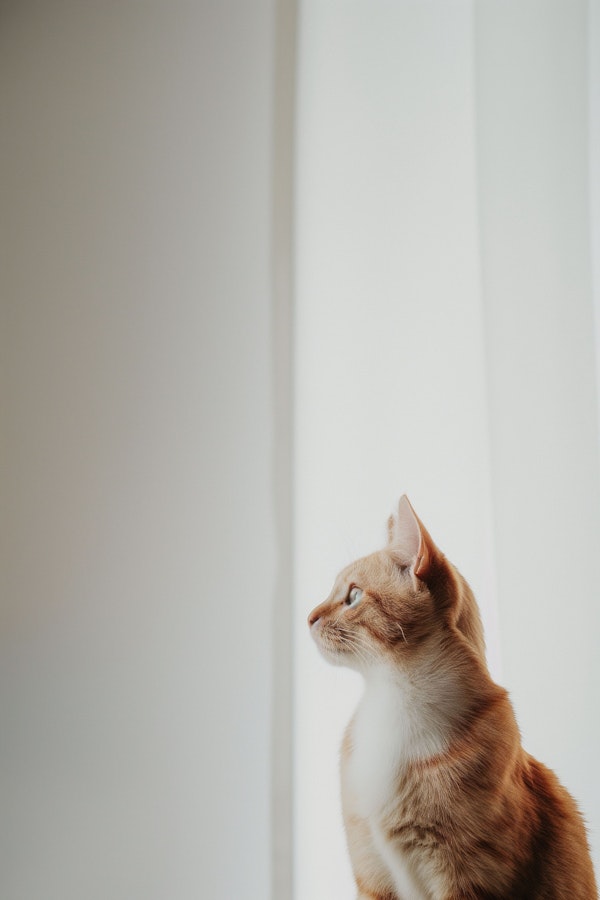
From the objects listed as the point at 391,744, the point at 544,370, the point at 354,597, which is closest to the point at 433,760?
the point at 391,744

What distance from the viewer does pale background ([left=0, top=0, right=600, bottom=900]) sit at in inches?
32.4

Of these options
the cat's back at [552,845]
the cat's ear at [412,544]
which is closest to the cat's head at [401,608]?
the cat's ear at [412,544]

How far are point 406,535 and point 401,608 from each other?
7 centimetres

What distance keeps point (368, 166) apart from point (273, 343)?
250mm

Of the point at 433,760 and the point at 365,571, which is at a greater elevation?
the point at 365,571

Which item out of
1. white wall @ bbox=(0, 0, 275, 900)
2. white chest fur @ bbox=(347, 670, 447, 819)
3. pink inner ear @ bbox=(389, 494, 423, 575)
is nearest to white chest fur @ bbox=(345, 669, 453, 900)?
white chest fur @ bbox=(347, 670, 447, 819)

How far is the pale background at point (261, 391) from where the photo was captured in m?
0.82

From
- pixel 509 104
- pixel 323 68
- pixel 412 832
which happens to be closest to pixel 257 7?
pixel 323 68

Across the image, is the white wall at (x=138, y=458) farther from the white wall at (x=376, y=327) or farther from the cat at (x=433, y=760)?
the cat at (x=433, y=760)

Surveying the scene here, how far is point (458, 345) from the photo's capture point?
87 cm

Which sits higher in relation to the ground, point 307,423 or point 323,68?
point 323,68

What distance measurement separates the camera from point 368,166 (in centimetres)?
96

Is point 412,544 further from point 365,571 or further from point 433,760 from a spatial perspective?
point 433,760

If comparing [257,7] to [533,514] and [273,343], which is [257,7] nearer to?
[273,343]
